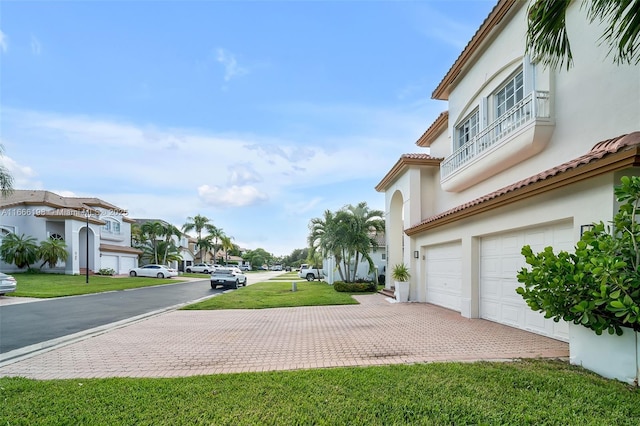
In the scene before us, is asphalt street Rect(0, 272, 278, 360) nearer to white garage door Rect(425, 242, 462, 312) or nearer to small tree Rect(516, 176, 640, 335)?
small tree Rect(516, 176, 640, 335)

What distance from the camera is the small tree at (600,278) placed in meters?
4.10

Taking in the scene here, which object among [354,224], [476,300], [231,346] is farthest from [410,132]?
[231,346]

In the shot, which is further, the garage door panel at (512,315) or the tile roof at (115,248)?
the tile roof at (115,248)

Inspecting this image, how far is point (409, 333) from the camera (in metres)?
8.02

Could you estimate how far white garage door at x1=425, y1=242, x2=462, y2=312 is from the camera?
11156 mm

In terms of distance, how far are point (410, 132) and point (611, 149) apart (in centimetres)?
1360

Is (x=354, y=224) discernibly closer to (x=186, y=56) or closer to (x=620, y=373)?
(x=186, y=56)

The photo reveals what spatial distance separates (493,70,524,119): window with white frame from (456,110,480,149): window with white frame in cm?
92

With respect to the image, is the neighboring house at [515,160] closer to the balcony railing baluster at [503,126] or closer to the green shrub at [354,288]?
the balcony railing baluster at [503,126]

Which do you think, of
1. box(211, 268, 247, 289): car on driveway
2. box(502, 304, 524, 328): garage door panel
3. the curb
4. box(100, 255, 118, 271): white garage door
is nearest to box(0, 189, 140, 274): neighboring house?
box(100, 255, 118, 271): white garage door

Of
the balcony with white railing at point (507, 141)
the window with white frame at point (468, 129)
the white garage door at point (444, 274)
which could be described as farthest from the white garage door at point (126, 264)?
the window with white frame at point (468, 129)

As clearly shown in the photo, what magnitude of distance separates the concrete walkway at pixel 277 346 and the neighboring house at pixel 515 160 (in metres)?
1.35

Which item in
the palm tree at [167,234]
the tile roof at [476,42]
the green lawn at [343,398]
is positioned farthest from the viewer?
the palm tree at [167,234]

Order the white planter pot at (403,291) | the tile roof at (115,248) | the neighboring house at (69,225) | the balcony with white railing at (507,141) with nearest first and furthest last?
the balcony with white railing at (507,141), the white planter pot at (403,291), the neighboring house at (69,225), the tile roof at (115,248)
